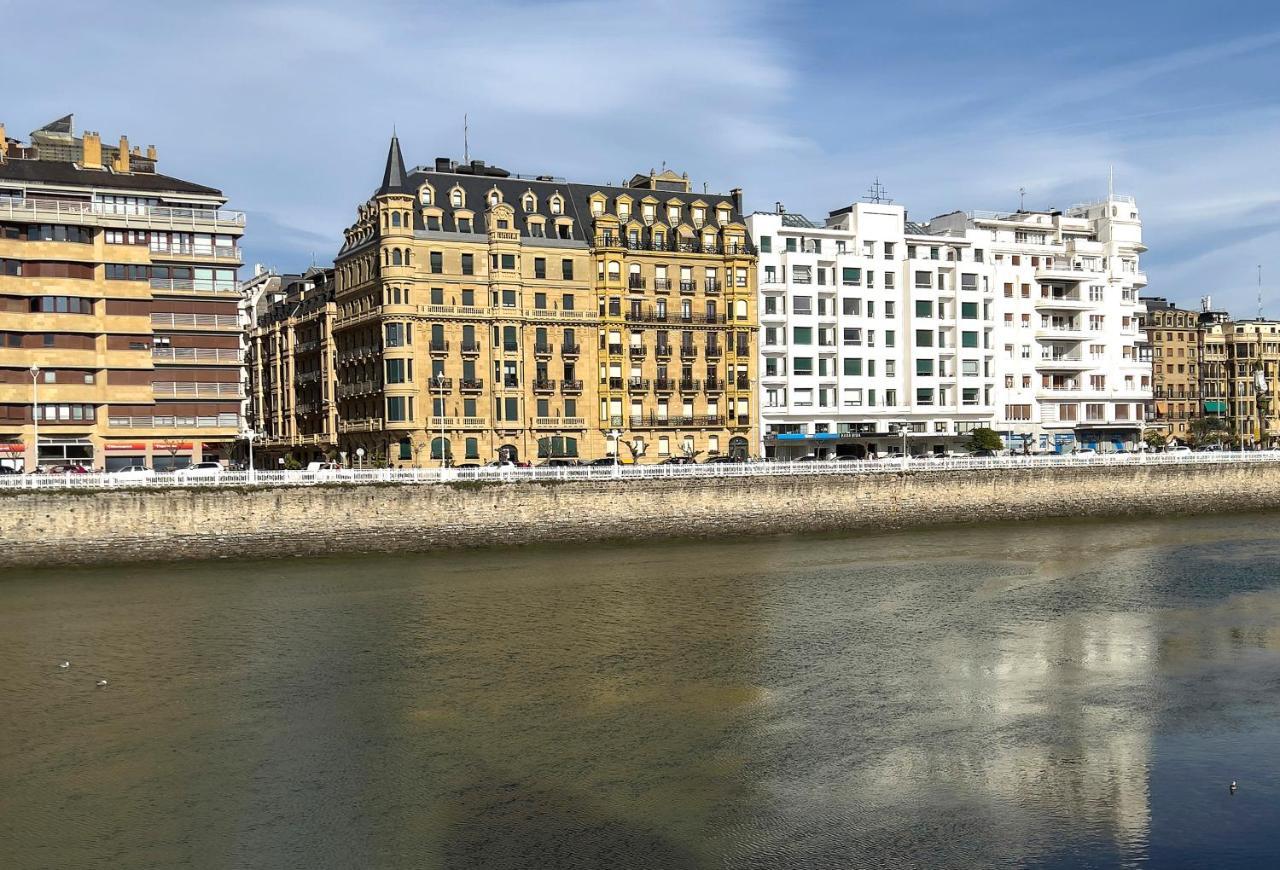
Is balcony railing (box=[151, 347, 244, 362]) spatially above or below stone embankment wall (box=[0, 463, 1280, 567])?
above

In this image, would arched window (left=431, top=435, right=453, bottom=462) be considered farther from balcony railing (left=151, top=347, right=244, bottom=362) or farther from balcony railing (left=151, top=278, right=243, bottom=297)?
balcony railing (left=151, top=278, right=243, bottom=297)

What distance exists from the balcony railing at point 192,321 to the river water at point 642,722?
35.1 m

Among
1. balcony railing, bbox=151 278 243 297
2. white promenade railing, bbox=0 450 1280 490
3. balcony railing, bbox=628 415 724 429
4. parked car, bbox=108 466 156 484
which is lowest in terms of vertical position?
white promenade railing, bbox=0 450 1280 490

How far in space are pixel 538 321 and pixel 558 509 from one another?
29693 mm

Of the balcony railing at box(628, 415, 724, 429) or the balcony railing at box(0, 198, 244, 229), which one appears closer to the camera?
the balcony railing at box(0, 198, 244, 229)

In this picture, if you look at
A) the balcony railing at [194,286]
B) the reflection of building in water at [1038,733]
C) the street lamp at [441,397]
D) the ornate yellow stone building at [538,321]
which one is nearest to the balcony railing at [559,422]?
the ornate yellow stone building at [538,321]

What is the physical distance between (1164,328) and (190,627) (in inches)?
5984

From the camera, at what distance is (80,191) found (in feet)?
282

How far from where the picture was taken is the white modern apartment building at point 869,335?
11075 centimetres

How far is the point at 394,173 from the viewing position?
96562 mm

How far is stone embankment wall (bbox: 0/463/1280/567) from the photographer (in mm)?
63000

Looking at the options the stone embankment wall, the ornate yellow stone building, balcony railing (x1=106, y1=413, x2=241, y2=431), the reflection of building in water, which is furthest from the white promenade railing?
the reflection of building in water

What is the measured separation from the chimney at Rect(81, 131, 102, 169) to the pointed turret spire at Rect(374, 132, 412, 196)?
71.5 feet

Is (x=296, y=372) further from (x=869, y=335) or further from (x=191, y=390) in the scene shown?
(x=869, y=335)
